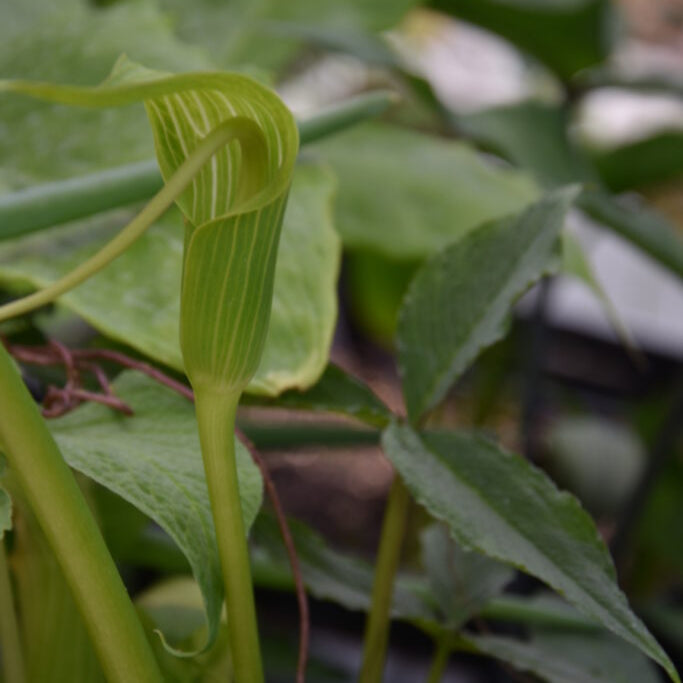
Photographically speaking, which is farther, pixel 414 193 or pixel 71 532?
pixel 414 193

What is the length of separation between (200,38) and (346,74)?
902 millimetres

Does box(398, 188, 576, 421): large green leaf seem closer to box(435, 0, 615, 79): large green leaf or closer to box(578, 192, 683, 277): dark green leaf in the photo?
box(578, 192, 683, 277): dark green leaf

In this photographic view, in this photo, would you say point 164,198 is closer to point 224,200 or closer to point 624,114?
point 224,200

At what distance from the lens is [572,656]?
0.22 m

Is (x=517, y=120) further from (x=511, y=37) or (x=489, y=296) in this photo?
(x=489, y=296)

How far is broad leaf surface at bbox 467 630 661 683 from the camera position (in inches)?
6.5

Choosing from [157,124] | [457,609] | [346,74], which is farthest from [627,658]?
[346,74]

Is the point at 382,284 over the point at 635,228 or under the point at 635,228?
under

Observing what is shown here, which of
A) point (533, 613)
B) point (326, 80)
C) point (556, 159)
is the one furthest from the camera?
point (326, 80)

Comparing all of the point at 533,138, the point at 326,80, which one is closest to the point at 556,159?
the point at 533,138

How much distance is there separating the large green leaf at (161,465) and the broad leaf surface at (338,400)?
2cm

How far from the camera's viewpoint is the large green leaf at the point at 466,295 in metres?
0.16

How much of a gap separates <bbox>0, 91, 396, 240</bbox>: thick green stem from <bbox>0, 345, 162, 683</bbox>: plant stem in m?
0.02

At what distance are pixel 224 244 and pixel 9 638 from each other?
81 millimetres
